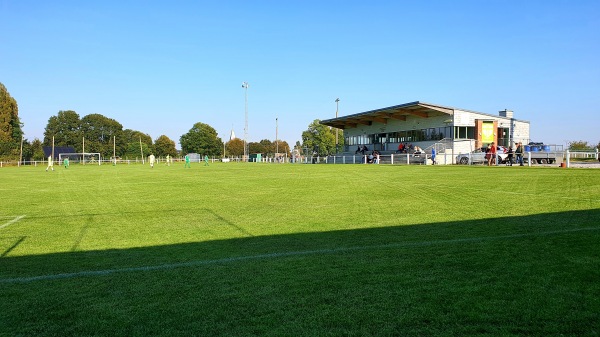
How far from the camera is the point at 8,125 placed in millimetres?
84812

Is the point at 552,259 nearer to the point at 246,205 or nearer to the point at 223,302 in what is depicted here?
the point at 223,302

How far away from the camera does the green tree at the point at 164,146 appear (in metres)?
131

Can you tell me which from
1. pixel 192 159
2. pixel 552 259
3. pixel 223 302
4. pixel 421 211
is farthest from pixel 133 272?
pixel 192 159

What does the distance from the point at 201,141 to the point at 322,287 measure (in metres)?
132

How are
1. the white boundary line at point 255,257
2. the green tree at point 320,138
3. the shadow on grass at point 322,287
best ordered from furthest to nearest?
1. the green tree at point 320,138
2. the white boundary line at point 255,257
3. the shadow on grass at point 322,287

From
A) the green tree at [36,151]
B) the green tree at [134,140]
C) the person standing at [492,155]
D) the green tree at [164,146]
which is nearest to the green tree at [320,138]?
the green tree at [164,146]

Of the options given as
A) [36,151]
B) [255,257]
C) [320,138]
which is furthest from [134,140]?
[255,257]

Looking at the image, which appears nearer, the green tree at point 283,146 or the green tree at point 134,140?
the green tree at point 134,140

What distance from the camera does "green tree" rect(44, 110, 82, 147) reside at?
12044cm

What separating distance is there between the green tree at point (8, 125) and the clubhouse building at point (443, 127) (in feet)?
218

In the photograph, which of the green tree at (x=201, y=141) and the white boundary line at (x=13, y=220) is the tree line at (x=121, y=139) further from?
the white boundary line at (x=13, y=220)

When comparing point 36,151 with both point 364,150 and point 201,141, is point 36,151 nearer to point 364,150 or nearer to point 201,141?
point 201,141

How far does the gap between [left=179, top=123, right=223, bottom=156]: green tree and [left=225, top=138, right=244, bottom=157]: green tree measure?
1158cm

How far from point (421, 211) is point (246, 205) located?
4.90 metres
